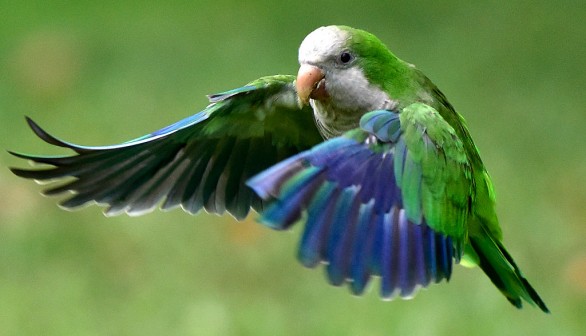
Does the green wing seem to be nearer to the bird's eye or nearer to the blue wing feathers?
the blue wing feathers

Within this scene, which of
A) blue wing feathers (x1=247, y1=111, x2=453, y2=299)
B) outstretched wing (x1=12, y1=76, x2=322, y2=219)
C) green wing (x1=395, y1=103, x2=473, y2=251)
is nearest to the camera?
blue wing feathers (x1=247, y1=111, x2=453, y2=299)

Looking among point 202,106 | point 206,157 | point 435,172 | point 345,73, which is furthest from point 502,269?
point 202,106

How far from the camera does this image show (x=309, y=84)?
2037mm

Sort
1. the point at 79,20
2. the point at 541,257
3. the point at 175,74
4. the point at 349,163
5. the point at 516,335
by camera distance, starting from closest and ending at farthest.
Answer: the point at 349,163, the point at 516,335, the point at 541,257, the point at 175,74, the point at 79,20

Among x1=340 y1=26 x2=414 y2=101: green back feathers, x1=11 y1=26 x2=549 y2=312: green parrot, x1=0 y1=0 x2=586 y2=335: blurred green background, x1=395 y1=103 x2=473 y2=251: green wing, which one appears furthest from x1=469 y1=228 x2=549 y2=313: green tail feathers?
x1=0 y1=0 x2=586 y2=335: blurred green background

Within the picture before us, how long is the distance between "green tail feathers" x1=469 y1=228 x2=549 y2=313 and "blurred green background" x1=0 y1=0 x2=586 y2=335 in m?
0.71

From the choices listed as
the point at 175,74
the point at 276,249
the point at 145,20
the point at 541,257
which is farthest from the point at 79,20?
the point at 541,257

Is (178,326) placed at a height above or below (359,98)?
below

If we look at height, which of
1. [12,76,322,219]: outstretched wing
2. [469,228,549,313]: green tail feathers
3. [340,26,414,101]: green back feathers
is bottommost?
[469,228,549,313]: green tail feathers

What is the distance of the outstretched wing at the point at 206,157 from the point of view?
2.17 metres

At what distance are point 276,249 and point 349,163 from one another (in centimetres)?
164

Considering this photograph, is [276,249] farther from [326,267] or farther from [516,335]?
[326,267]

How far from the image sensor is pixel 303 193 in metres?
1.72

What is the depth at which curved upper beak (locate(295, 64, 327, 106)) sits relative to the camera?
6.64ft
